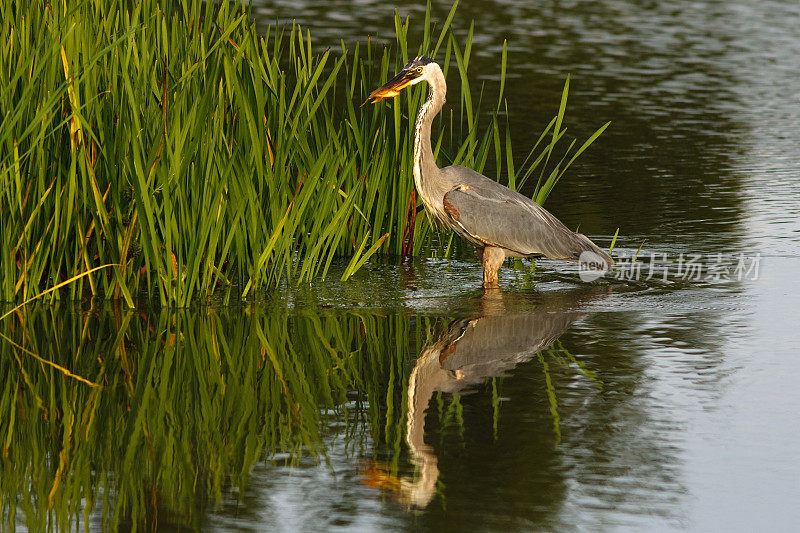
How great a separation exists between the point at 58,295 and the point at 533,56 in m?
11.2

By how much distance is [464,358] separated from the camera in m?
5.85

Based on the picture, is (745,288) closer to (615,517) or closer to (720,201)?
(720,201)

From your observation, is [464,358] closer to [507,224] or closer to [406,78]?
[507,224]

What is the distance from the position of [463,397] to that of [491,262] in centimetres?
223

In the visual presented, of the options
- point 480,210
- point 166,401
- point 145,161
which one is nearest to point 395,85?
point 480,210

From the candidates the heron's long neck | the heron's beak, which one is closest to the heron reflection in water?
the heron's long neck

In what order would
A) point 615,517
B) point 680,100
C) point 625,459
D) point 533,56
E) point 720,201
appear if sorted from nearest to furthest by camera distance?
point 615,517 < point 625,459 < point 720,201 < point 680,100 < point 533,56

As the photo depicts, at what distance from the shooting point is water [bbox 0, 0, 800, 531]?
13.5 feet

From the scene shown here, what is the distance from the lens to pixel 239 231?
661cm

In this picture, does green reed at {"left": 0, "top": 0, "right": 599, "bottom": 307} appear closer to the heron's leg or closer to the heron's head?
the heron's head

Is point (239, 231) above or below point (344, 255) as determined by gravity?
above

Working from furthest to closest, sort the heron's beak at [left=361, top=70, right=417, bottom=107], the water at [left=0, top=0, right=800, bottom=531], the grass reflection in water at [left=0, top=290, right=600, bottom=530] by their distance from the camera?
the heron's beak at [left=361, top=70, right=417, bottom=107], the grass reflection in water at [left=0, top=290, right=600, bottom=530], the water at [left=0, top=0, right=800, bottom=531]

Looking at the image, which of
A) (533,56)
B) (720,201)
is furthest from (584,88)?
(720,201)

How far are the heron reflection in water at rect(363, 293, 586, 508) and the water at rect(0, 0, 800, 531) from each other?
14 millimetres
